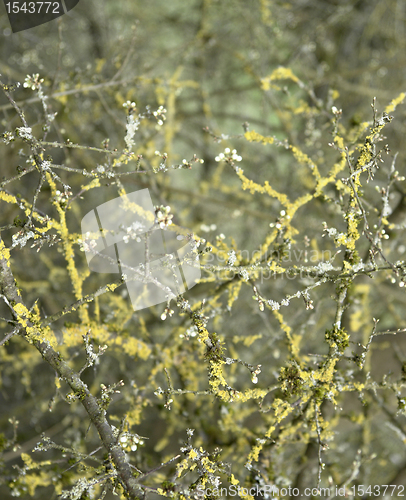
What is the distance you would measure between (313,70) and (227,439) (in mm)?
3564

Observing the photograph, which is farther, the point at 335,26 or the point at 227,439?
the point at 335,26

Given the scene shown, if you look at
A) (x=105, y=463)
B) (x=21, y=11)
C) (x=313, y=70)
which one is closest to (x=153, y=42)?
(x=313, y=70)

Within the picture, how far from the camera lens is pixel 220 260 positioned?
1.72 meters

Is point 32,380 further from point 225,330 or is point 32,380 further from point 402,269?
point 402,269

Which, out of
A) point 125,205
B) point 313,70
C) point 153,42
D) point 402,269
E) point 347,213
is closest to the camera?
point 402,269

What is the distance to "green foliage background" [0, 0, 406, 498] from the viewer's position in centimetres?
148

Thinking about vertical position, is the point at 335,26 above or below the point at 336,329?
above

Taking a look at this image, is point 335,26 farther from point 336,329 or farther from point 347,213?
point 336,329

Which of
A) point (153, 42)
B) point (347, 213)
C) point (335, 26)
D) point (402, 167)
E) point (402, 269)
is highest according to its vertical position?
point (153, 42)

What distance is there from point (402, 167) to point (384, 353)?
1743 millimetres

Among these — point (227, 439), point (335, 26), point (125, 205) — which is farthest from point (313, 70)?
point (227, 439)

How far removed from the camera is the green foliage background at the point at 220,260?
1479mm

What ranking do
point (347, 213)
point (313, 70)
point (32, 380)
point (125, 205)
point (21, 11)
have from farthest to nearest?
point (313, 70) < point (32, 380) < point (21, 11) < point (125, 205) < point (347, 213)

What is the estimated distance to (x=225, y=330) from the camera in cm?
356
